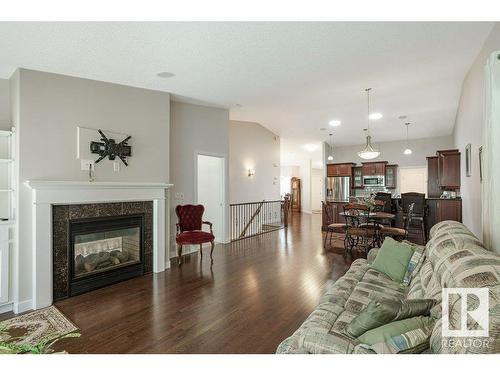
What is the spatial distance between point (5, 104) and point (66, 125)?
33.7 inches

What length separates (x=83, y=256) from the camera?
3.77 meters

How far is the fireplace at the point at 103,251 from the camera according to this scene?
3.63 metres

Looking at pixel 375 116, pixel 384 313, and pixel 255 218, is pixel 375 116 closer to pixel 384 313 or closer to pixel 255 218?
Result: pixel 255 218

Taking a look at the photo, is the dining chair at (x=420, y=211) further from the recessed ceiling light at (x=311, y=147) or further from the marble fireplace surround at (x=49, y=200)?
the marble fireplace surround at (x=49, y=200)

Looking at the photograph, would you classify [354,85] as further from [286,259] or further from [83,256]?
[83,256]

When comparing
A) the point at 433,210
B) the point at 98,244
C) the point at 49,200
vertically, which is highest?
the point at 49,200

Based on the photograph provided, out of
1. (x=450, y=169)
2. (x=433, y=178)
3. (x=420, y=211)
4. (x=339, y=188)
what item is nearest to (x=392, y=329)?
(x=450, y=169)

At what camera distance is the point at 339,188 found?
10508mm

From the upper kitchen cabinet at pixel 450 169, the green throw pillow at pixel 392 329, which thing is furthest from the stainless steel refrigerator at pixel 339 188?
the green throw pillow at pixel 392 329

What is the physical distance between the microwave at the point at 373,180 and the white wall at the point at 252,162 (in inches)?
137

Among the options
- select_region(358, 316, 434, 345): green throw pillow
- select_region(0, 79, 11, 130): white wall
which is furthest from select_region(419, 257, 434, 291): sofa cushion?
select_region(0, 79, 11, 130): white wall

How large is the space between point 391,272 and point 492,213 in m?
0.99

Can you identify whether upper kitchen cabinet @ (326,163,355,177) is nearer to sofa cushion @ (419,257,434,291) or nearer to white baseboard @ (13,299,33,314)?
sofa cushion @ (419,257,434,291)

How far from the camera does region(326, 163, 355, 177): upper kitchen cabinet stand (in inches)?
407
